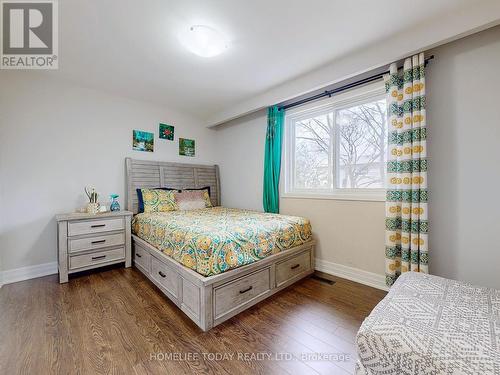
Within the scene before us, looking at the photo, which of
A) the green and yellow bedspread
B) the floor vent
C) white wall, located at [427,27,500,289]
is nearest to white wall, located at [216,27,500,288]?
white wall, located at [427,27,500,289]

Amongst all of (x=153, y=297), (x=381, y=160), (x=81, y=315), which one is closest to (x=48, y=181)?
(x=81, y=315)

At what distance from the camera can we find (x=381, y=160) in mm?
2400

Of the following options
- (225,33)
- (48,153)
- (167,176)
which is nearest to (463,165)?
(225,33)

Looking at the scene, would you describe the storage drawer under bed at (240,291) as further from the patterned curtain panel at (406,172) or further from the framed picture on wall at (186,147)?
the framed picture on wall at (186,147)

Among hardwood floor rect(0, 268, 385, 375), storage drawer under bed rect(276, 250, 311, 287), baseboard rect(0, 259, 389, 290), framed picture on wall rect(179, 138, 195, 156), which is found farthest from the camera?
framed picture on wall rect(179, 138, 195, 156)

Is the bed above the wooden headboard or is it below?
below

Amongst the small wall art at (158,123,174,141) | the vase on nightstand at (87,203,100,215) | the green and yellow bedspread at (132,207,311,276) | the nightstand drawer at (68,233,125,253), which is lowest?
the nightstand drawer at (68,233,125,253)

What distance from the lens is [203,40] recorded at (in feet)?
6.19

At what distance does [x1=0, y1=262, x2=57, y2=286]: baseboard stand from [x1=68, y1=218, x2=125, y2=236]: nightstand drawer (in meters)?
0.65

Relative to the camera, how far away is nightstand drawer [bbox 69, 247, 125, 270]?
8.09 ft

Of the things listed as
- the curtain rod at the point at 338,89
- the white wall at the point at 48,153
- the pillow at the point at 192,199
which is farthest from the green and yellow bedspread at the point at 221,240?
the curtain rod at the point at 338,89

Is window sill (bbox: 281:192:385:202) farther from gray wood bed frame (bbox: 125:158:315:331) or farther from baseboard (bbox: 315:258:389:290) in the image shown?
baseboard (bbox: 315:258:389:290)

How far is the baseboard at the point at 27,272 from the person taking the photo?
2.39 meters

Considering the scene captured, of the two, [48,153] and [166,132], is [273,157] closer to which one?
[166,132]
